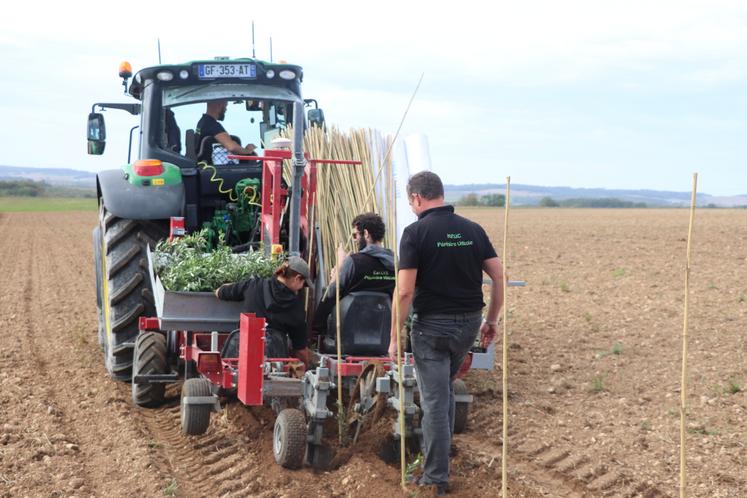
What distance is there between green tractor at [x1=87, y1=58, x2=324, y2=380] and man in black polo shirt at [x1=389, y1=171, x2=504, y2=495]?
145cm

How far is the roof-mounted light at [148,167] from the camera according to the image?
6785mm

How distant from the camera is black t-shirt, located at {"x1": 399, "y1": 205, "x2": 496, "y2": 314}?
4.66m

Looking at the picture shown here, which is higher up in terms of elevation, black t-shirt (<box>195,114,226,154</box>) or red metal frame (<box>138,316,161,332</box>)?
black t-shirt (<box>195,114,226,154</box>)

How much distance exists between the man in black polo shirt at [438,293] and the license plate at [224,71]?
3.18 meters

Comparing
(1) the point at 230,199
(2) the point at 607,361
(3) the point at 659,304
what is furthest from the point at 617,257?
(1) the point at 230,199

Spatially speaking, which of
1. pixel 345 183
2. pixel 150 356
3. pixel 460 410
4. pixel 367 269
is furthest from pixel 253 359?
pixel 345 183

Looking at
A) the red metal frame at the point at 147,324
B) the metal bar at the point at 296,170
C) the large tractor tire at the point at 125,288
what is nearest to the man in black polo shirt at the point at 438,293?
the metal bar at the point at 296,170

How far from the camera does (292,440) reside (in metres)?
4.95

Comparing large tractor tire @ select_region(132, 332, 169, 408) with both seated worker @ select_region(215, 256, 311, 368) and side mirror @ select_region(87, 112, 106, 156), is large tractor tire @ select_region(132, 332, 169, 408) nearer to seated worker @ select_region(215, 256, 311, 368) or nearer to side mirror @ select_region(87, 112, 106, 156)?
seated worker @ select_region(215, 256, 311, 368)

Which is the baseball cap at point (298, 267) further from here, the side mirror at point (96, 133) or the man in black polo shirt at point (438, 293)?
the side mirror at point (96, 133)

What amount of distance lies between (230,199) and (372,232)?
1.73m

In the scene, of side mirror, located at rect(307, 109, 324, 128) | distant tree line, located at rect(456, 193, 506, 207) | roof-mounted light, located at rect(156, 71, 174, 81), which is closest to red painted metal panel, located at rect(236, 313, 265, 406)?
roof-mounted light, located at rect(156, 71, 174, 81)

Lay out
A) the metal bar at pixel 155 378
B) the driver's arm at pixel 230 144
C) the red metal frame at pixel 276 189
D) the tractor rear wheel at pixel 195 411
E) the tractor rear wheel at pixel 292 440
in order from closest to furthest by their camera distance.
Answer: the tractor rear wheel at pixel 292 440 < the tractor rear wheel at pixel 195 411 < the metal bar at pixel 155 378 < the red metal frame at pixel 276 189 < the driver's arm at pixel 230 144

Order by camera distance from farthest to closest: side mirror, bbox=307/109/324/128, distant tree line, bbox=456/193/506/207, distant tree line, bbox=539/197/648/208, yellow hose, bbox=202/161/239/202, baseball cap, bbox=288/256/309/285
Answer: distant tree line, bbox=539/197/648/208, distant tree line, bbox=456/193/506/207, side mirror, bbox=307/109/324/128, yellow hose, bbox=202/161/239/202, baseball cap, bbox=288/256/309/285
